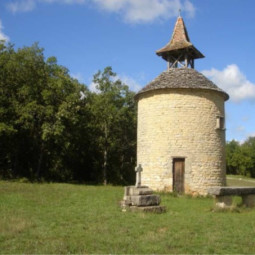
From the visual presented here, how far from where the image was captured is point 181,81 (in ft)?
59.6

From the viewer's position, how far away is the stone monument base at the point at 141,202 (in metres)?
10.6

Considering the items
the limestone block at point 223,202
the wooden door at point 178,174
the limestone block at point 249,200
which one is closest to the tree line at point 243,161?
the wooden door at point 178,174

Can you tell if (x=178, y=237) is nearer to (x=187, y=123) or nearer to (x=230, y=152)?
(x=187, y=123)

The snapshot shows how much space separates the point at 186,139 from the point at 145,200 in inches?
291

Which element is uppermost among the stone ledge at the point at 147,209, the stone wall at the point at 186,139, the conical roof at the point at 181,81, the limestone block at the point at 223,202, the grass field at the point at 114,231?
the conical roof at the point at 181,81

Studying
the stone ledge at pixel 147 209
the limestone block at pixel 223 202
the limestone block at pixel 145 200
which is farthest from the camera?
the limestone block at pixel 223 202

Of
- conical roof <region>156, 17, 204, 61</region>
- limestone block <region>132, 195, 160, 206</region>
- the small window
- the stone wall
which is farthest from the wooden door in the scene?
conical roof <region>156, 17, 204, 61</region>

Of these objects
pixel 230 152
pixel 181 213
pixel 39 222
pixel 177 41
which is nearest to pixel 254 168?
pixel 230 152

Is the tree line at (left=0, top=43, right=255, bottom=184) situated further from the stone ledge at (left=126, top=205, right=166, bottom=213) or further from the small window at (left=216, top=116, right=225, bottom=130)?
the stone ledge at (left=126, top=205, right=166, bottom=213)

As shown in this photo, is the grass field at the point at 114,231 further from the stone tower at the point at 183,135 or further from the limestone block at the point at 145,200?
the stone tower at the point at 183,135

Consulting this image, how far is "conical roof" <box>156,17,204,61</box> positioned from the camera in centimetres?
2047

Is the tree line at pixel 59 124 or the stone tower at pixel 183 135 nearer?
the stone tower at pixel 183 135

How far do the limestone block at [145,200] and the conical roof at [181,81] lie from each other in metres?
Result: 8.43

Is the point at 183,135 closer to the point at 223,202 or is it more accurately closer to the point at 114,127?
the point at 223,202
